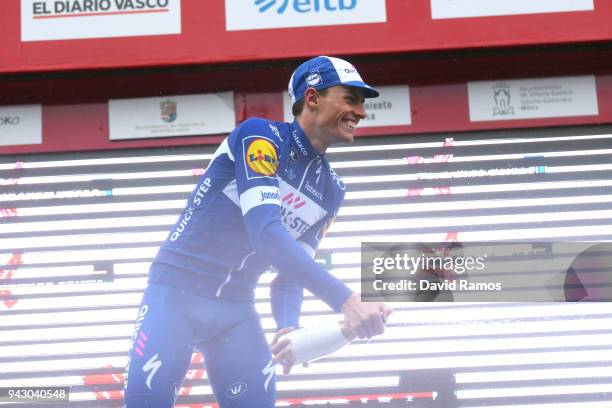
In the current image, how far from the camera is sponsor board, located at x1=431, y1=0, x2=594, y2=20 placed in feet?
17.4

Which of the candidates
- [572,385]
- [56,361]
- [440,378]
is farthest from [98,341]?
[572,385]

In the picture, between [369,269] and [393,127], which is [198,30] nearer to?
[393,127]

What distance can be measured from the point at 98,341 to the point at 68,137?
1.35 m

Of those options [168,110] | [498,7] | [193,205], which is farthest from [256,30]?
[193,205]

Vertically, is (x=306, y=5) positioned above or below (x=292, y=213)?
above

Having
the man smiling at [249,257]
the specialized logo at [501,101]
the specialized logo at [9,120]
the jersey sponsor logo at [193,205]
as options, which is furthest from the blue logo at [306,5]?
the jersey sponsor logo at [193,205]

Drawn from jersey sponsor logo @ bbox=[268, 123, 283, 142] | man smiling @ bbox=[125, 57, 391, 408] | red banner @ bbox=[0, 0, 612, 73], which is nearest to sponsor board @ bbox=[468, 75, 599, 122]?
red banner @ bbox=[0, 0, 612, 73]

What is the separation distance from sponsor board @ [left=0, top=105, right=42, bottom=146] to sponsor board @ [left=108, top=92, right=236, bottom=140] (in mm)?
494

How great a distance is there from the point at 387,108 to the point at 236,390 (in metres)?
2.86

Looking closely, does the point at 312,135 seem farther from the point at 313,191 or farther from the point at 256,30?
the point at 256,30

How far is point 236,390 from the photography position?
3.07 metres

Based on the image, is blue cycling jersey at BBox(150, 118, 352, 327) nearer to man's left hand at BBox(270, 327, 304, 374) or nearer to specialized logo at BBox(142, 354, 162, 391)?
man's left hand at BBox(270, 327, 304, 374)

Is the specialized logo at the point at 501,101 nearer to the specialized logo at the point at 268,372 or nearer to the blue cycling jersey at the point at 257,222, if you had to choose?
the blue cycling jersey at the point at 257,222

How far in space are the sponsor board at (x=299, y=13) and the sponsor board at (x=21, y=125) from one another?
141 centimetres
